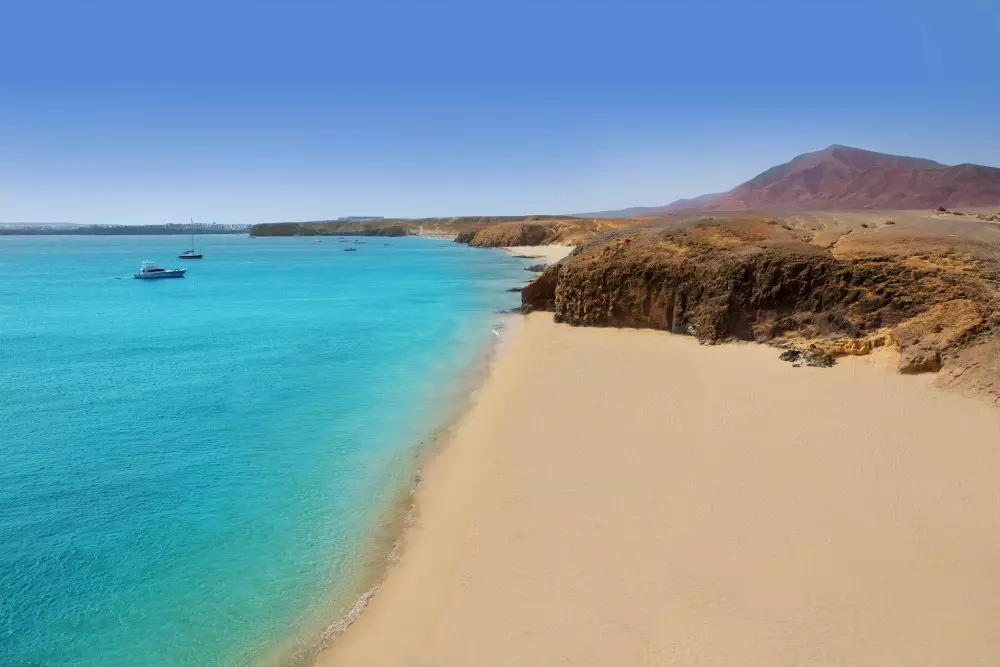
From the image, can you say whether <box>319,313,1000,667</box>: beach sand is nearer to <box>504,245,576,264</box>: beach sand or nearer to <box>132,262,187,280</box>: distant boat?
<box>504,245,576,264</box>: beach sand

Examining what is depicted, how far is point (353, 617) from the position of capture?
A: 312 inches

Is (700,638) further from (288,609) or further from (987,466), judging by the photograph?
(987,466)

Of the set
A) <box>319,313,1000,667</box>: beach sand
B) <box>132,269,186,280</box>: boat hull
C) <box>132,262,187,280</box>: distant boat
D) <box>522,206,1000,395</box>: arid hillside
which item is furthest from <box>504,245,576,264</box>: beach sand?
<box>319,313,1000,667</box>: beach sand

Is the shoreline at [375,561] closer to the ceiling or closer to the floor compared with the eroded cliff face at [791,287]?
closer to the floor

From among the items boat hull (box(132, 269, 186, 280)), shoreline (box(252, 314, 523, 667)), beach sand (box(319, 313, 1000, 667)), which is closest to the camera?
beach sand (box(319, 313, 1000, 667))

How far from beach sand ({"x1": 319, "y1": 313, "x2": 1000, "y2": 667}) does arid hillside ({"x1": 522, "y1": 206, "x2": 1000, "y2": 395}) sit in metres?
2.47

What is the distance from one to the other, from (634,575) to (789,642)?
6.98 feet

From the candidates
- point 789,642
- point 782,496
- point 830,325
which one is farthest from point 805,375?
point 789,642

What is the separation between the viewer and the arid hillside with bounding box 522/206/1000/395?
1631 cm

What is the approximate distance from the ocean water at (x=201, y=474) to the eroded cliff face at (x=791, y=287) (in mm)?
6463

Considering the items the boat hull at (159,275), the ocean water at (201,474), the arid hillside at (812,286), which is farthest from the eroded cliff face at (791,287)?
the boat hull at (159,275)

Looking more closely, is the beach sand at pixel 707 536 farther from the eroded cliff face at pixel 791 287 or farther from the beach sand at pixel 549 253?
the beach sand at pixel 549 253

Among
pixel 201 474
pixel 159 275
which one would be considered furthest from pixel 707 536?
pixel 159 275

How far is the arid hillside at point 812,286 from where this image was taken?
16.3m
